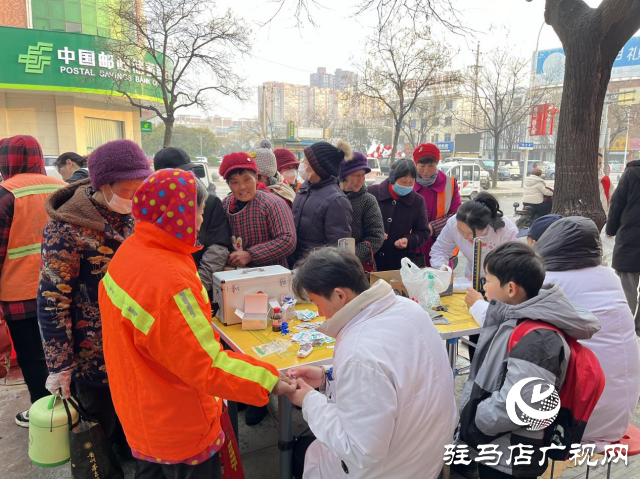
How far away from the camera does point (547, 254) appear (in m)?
2.14

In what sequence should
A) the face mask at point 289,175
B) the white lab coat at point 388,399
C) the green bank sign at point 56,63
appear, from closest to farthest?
the white lab coat at point 388,399 → the face mask at point 289,175 → the green bank sign at point 56,63

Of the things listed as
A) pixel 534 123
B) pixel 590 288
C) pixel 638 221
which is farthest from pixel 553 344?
pixel 534 123

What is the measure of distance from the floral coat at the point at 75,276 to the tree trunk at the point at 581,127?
397 cm

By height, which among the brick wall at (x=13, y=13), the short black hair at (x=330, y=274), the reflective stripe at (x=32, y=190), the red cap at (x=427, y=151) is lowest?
the short black hair at (x=330, y=274)

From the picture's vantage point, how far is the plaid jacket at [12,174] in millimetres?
2721

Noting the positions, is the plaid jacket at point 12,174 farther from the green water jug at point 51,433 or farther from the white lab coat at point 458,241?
the white lab coat at point 458,241

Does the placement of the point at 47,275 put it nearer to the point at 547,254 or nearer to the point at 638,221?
the point at 547,254

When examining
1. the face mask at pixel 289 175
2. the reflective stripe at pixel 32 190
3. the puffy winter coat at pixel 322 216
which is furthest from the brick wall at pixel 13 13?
the puffy winter coat at pixel 322 216

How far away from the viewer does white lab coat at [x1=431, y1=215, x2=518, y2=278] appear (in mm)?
3223

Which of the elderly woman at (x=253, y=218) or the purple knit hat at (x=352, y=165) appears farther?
the purple knit hat at (x=352, y=165)

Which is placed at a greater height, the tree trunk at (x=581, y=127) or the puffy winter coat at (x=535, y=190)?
the tree trunk at (x=581, y=127)

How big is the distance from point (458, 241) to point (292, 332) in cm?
174

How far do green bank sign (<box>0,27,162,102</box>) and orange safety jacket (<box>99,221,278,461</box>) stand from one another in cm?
1612

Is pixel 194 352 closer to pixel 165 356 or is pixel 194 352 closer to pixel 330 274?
pixel 165 356
